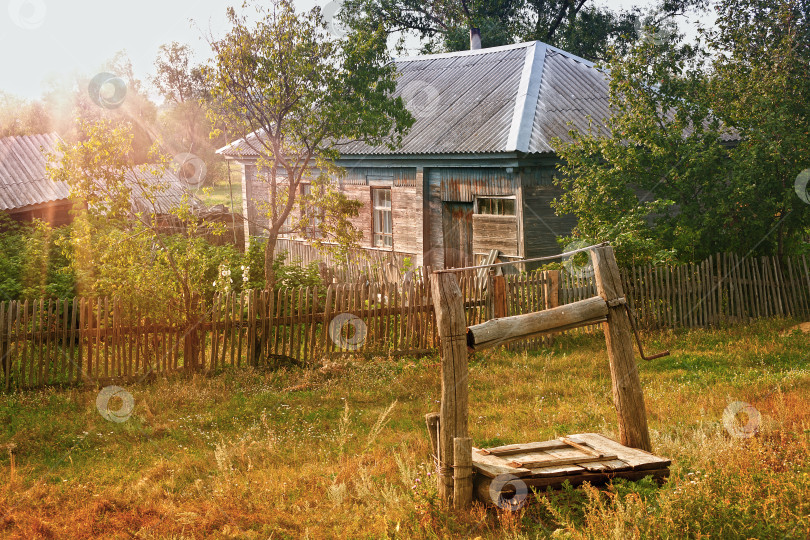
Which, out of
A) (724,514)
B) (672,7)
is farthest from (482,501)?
(672,7)

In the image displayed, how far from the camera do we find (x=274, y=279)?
13359 mm

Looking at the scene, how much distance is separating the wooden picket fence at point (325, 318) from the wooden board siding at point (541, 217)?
1.66m

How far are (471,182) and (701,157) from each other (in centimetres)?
463

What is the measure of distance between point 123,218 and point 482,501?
838cm

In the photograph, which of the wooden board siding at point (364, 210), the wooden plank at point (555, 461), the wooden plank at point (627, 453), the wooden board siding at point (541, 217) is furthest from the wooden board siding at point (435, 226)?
the wooden plank at point (555, 461)

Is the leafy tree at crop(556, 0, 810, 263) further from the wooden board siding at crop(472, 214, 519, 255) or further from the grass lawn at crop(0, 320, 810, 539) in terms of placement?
the grass lawn at crop(0, 320, 810, 539)

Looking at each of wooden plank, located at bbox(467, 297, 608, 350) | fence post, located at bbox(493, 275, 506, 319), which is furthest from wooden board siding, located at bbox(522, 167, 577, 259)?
wooden plank, located at bbox(467, 297, 608, 350)

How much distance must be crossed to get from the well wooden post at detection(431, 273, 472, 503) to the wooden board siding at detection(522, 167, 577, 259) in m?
8.71

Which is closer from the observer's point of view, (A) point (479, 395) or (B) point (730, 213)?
(A) point (479, 395)

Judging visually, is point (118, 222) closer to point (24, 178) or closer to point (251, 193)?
point (251, 193)

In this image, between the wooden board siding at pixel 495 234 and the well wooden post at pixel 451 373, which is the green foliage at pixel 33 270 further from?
the well wooden post at pixel 451 373

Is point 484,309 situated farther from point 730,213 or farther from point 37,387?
point 37,387

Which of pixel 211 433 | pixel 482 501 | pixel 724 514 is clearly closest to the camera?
pixel 724 514

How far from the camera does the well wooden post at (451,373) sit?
5.56 meters
